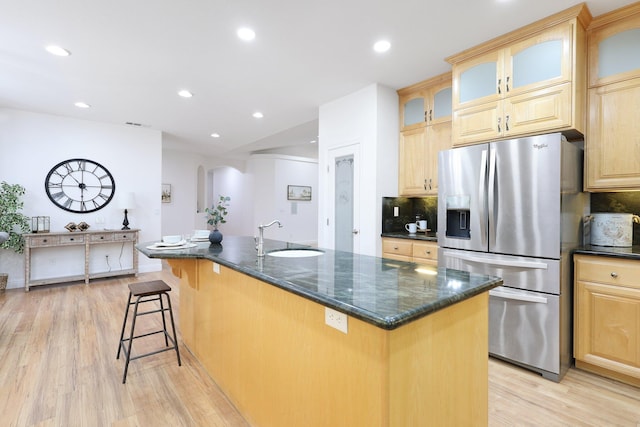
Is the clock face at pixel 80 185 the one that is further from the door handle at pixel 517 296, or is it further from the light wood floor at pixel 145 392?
the door handle at pixel 517 296

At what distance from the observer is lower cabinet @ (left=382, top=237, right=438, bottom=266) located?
313 cm

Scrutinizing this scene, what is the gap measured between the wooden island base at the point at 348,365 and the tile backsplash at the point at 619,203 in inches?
81.3

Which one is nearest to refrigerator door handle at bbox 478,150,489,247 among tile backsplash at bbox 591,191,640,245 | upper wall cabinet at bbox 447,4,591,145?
upper wall cabinet at bbox 447,4,591,145

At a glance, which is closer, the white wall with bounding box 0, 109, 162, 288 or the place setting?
the place setting

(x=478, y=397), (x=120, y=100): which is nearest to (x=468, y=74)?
(x=478, y=397)

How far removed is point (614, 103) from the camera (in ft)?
7.55

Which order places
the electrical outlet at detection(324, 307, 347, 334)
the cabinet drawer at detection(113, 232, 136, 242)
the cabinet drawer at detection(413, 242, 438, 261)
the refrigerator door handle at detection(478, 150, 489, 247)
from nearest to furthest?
1. the electrical outlet at detection(324, 307, 347, 334)
2. the refrigerator door handle at detection(478, 150, 489, 247)
3. the cabinet drawer at detection(413, 242, 438, 261)
4. the cabinet drawer at detection(113, 232, 136, 242)

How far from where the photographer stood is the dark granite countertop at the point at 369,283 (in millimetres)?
1010

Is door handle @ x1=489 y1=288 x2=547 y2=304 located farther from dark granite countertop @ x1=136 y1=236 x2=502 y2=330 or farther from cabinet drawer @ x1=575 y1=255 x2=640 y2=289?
dark granite countertop @ x1=136 y1=236 x2=502 y2=330

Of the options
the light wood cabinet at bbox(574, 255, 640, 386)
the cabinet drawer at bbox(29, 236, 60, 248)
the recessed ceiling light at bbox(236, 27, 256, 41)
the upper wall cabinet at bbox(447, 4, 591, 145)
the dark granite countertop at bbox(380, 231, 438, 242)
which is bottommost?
the light wood cabinet at bbox(574, 255, 640, 386)

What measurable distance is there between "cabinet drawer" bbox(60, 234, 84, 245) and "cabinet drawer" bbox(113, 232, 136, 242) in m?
0.44

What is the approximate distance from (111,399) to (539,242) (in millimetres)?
3141

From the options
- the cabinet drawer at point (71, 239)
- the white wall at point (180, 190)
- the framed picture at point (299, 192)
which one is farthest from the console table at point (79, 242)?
the framed picture at point (299, 192)

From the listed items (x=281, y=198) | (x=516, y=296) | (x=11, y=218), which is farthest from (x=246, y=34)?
(x=281, y=198)
